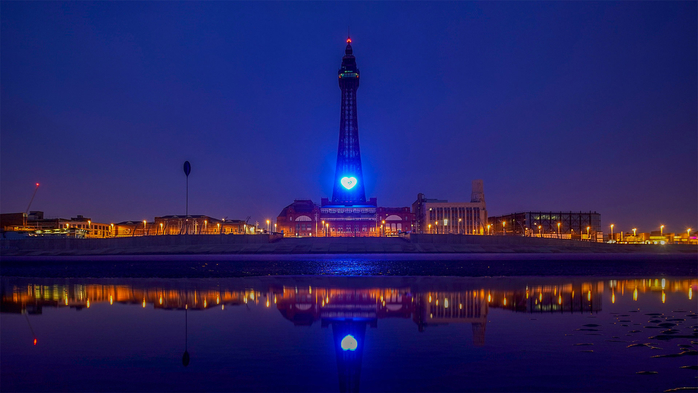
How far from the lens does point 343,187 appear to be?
11369 cm

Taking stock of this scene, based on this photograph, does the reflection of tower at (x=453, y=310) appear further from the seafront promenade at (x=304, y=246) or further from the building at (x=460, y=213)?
the building at (x=460, y=213)

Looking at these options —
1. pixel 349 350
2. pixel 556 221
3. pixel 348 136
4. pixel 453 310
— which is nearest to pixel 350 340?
pixel 349 350

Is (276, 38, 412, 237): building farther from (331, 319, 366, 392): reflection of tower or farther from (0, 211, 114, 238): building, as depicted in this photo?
(331, 319, 366, 392): reflection of tower

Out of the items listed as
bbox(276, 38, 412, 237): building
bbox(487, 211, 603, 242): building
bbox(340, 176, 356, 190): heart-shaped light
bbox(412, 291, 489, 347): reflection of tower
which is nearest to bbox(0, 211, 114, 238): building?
bbox(276, 38, 412, 237): building

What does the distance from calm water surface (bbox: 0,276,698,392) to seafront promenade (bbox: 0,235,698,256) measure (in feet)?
109

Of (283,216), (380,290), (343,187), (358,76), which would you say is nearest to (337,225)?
(343,187)

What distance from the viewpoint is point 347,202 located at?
384 feet

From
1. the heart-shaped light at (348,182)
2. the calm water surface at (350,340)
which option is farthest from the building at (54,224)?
the calm water surface at (350,340)

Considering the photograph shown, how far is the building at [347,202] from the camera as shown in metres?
111

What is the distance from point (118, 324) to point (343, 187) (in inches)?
4046

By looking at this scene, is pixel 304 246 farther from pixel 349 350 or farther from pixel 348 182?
pixel 348 182

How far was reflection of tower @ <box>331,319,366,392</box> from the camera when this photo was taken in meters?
6.67

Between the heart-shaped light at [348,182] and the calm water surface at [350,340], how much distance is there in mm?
94476

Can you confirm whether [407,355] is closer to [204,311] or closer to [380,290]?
[204,311]
